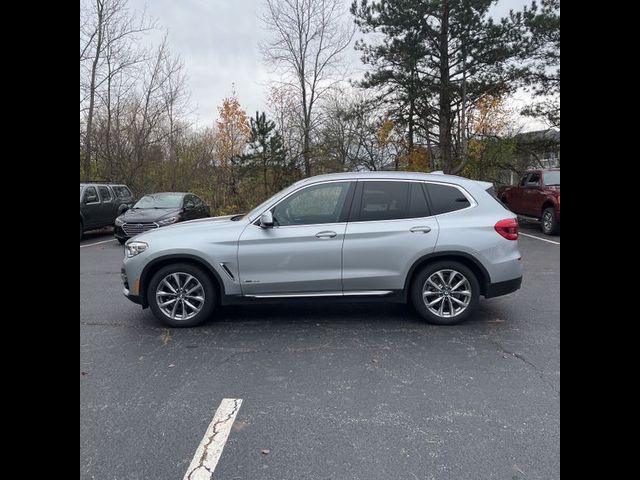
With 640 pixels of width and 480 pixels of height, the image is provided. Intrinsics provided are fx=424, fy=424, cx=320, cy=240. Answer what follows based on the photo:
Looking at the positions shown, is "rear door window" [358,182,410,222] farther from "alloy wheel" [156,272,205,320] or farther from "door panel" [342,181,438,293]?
"alloy wheel" [156,272,205,320]

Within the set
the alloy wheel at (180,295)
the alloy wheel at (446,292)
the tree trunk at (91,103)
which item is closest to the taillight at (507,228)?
the alloy wheel at (446,292)

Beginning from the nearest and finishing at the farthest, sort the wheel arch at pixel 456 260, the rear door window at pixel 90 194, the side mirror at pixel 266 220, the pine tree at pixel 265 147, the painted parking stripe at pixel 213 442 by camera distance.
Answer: the painted parking stripe at pixel 213 442 → the side mirror at pixel 266 220 → the wheel arch at pixel 456 260 → the rear door window at pixel 90 194 → the pine tree at pixel 265 147

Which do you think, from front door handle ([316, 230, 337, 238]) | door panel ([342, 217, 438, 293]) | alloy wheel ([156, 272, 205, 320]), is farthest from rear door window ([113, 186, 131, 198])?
door panel ([342, 217, 438, 293])

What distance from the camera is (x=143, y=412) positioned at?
3090 millimetres

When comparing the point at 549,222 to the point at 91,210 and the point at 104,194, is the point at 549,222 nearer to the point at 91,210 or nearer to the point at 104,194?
the point at 91,210

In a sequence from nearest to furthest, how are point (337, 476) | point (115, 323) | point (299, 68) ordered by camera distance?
1. point (337, 476)
2. point (115, 323)
3. point (299, 68)

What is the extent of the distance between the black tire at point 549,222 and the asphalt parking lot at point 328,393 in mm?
8724

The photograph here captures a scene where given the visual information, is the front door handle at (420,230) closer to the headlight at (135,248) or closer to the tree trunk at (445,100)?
the headlight at (135,248)

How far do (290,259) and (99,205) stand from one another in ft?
38.2

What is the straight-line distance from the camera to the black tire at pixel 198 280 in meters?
4.84

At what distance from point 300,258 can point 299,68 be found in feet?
72.5
